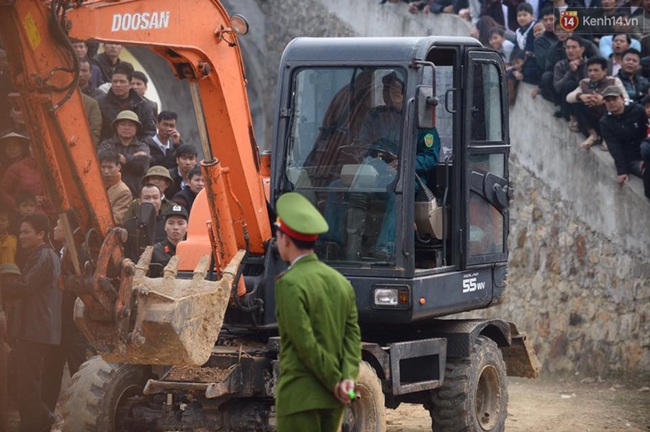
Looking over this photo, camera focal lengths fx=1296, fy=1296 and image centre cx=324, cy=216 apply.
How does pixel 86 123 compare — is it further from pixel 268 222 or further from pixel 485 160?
pixel 485 160

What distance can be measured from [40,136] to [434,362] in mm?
→ 3656

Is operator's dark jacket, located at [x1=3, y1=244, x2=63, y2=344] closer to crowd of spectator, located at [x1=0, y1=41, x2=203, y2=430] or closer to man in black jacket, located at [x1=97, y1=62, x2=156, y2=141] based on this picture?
crowd of spectator, located at [x1=0, y1=41, x2=203, y2=430]

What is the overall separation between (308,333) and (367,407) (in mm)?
2568

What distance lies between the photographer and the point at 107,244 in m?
8.07

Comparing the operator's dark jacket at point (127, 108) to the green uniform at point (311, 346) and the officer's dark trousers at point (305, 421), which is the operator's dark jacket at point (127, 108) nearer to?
the green uniform at point (311, 346)

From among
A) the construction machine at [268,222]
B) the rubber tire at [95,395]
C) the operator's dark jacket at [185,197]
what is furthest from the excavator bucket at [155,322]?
the operator's dark jacket at [185,197]

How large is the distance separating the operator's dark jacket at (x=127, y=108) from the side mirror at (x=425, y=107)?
472 centimetres

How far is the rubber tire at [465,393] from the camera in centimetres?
1004

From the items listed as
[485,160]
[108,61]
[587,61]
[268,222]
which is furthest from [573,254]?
[268,222]

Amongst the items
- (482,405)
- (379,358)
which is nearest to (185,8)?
(379,358)

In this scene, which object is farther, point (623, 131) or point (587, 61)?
point (587, 61)

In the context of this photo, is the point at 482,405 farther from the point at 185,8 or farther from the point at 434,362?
the point at 185,8

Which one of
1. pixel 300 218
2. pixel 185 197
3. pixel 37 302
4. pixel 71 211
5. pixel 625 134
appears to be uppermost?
pixel 625 134

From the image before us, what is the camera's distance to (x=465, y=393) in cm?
1005
